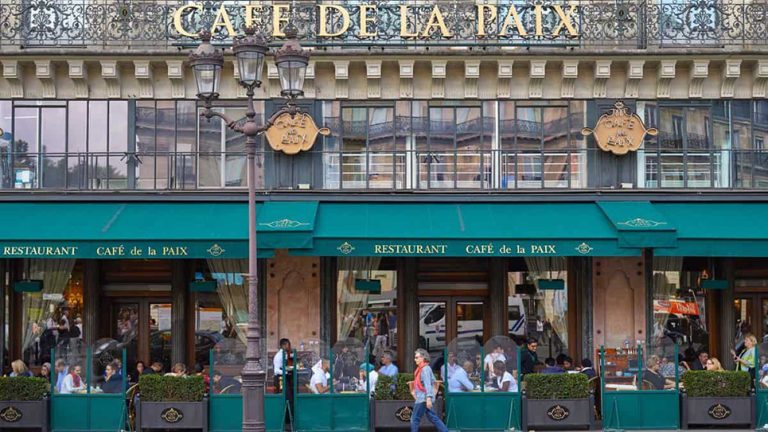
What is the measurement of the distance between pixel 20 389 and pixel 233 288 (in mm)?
4690

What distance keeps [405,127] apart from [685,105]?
509cm

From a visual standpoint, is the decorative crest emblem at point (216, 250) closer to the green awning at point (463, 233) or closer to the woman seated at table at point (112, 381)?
the green awning at point (463, 233)

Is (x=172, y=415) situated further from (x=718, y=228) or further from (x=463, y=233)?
(x=718, y=228)

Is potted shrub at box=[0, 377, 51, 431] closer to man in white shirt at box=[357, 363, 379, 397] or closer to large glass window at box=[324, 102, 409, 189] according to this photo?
man in white shirt at box=[357, 363, 379, 397]

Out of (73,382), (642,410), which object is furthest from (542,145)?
(73,382)

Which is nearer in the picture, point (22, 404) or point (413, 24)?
point (22, 404)

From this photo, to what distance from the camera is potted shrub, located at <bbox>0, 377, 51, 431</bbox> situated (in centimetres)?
1738

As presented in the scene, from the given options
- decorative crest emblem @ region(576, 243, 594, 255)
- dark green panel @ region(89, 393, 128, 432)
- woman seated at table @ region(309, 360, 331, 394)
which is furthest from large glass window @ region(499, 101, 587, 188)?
dark green panel @ region(89, 393, 128, 432)

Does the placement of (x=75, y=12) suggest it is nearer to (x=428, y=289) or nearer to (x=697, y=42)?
(x=428, y=289)

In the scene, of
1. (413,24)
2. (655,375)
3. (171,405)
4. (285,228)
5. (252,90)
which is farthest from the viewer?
(413,24)

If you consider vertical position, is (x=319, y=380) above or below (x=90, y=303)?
below

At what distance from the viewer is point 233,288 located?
68.9ft

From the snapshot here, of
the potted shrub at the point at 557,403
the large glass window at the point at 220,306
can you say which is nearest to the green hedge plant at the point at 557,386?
the potted shrub at the point at 557,403

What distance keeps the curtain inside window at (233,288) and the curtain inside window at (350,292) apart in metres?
1.69
